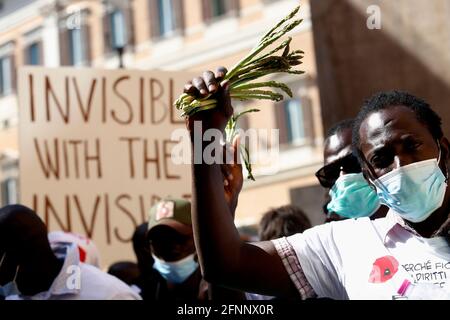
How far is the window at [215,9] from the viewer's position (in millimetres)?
20312

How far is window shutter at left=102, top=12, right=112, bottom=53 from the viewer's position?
22.6 m

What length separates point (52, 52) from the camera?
23.3 meters

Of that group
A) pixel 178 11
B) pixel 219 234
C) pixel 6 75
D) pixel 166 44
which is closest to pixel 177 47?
pixel 166 44

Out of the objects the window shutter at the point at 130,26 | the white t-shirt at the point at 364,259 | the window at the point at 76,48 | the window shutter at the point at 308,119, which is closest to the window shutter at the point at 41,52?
the window at the point at 76,48

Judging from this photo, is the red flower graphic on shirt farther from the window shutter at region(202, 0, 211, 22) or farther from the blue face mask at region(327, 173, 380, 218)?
the window shutter at region(202, 0, 211, 22)

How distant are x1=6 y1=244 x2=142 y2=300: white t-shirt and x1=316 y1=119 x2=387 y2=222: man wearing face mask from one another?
0.79 metres

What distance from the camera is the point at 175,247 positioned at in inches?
150

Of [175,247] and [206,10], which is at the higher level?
[206,10]

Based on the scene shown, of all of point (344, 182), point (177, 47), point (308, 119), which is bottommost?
point (344, 182)

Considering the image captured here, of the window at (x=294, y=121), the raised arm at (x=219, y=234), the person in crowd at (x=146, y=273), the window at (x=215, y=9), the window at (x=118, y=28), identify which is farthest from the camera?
the window at (x=118, y=28)

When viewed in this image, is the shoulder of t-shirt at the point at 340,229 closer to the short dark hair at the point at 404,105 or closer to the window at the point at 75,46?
the short dark hair at the point at 404,105

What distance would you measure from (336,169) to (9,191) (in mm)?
21461

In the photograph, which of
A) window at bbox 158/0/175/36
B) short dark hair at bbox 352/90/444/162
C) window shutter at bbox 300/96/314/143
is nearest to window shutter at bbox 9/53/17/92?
window at bbox 158/0/175/36

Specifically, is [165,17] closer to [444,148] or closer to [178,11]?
[178,11]
